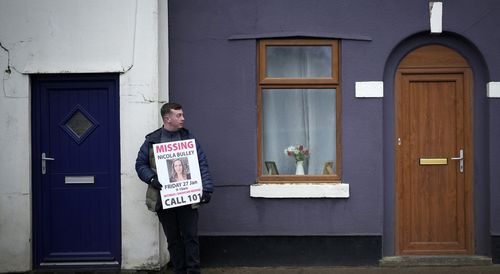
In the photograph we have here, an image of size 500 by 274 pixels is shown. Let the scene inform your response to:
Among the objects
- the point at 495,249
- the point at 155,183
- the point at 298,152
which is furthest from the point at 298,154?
the point at 495,249

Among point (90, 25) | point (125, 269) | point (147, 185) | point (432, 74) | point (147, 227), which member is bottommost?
point (125, 269)

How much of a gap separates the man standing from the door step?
2532 mm

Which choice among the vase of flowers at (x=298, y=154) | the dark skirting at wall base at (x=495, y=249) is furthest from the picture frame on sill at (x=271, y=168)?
the dark skirting at wall base at (x=495, y=249)

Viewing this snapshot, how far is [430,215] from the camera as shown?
855cm

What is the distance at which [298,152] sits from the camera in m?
8.67

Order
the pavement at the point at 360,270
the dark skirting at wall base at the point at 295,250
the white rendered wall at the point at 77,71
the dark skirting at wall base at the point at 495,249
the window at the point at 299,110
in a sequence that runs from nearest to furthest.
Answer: the white rendered wall at the point at 77,71 → the pavement at the point at 360,270 → the dark skirting at wall base at the point at 495,249 → the dark skirting at wall base at the point at 295,250 → the window at the point at 299,110

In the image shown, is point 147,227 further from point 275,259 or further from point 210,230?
point 275,259

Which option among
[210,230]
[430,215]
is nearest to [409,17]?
[430,215]

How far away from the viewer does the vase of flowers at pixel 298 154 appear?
341 inches

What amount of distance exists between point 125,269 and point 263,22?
11.5 ft

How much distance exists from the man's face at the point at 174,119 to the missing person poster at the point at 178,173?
0.61 feet

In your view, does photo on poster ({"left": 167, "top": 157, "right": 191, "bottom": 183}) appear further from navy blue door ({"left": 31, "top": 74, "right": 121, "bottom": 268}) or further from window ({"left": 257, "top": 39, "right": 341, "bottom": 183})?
window ({"left": 257, "top": 39, "right": 341, "bottom": 183})

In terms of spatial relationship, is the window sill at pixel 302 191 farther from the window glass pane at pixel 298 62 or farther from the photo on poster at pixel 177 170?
the window glass pane at pixel 298 62

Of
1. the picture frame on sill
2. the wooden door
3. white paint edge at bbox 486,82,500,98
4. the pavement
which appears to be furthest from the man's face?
white paint edge at bbox 486,82,500,98
